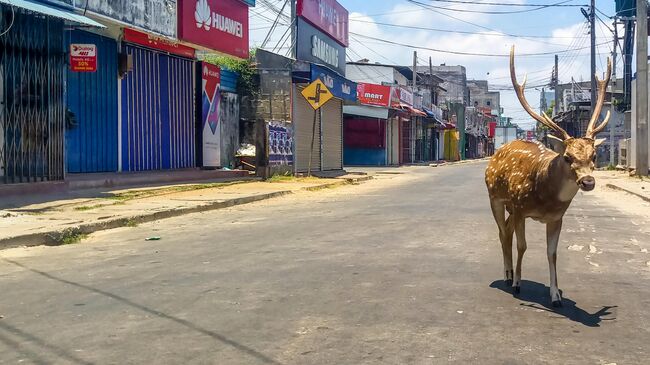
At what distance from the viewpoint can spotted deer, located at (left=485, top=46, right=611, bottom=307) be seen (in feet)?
16.3

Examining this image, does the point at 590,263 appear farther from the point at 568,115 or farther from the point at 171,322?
the point at 568,115

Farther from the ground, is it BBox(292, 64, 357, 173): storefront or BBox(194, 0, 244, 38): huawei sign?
BBox(194, 0, 244, 38): huawei sign

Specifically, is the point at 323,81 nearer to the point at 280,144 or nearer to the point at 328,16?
the point at 280,144

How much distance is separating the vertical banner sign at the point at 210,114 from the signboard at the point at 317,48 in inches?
261

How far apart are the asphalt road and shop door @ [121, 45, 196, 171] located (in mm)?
8873

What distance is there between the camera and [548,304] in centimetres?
552

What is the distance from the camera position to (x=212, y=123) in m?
22.3

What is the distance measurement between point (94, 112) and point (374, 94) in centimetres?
2727

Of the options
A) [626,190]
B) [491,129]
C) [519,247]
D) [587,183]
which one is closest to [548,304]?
[519,247]

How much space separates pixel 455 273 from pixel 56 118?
998 cm

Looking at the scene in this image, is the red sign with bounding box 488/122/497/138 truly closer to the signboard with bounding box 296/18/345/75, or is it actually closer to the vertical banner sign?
the signboard with bounding box 296/18/345/75

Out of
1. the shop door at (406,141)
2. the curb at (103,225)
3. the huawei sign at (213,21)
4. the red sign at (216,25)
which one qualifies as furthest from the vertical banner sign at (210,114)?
the shop door at (406,141)

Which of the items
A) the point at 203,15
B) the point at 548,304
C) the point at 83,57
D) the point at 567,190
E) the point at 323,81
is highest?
the point at 203,15

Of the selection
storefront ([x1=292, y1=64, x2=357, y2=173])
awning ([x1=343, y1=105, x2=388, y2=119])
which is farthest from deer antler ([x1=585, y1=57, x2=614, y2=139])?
awning ([x1=343, y1=105, x2=388, y2=119])
